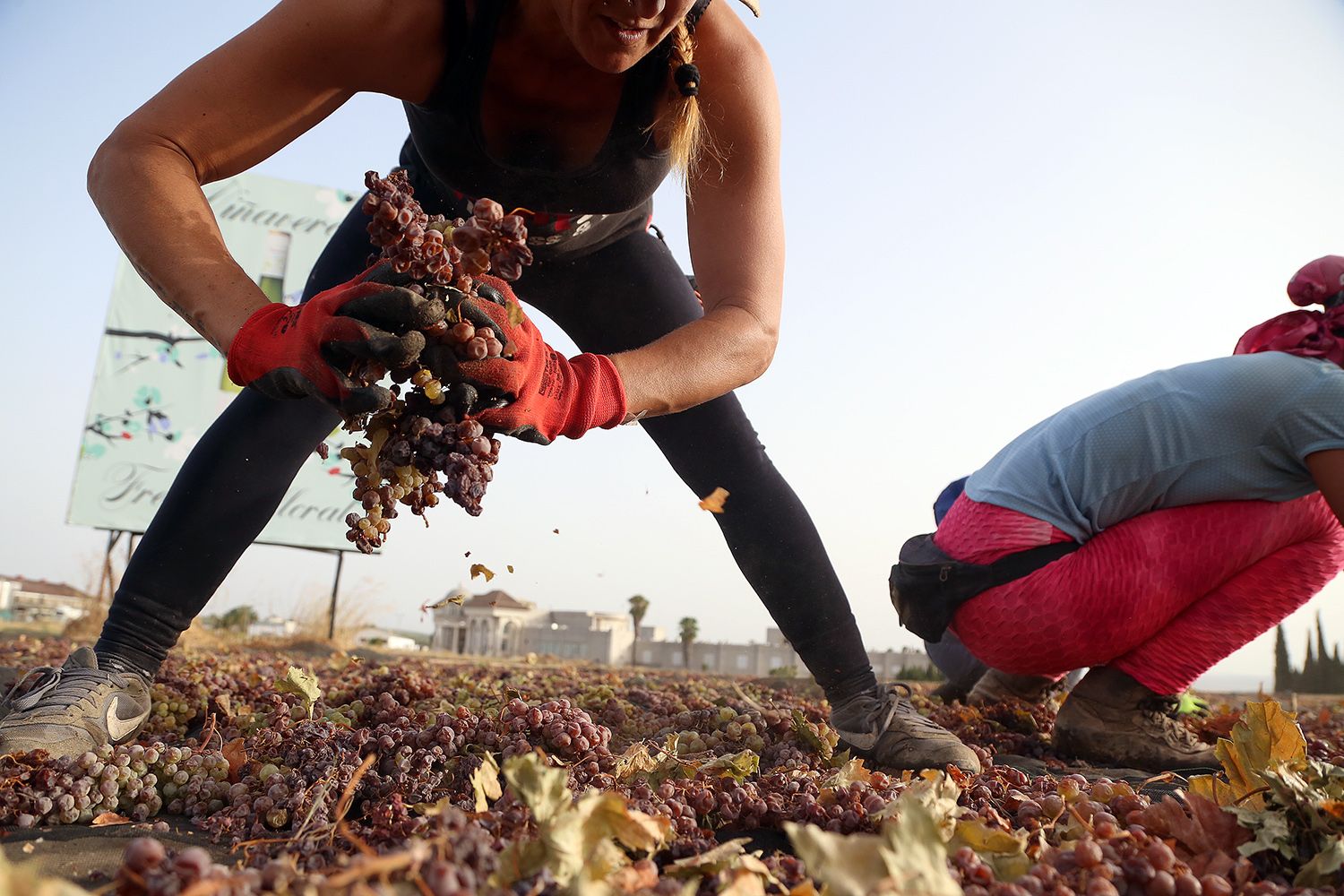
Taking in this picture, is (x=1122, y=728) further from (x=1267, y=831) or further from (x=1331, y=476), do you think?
(x=1267, y=831)

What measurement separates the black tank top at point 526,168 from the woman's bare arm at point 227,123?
0.25 feet

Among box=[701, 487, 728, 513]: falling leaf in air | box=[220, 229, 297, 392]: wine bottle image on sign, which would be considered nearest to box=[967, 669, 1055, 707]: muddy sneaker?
box=[701, 487, 728, 513]: falling leaf in air

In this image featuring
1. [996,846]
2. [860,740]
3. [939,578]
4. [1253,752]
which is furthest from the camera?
[939,578]

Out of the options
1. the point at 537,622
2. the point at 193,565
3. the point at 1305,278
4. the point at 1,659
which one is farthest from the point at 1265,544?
the point at 537,622

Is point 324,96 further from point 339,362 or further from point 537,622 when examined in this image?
point 537,622

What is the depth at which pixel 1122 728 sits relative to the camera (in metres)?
2.78

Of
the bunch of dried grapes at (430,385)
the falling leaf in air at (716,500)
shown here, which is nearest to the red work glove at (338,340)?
the bunch of dried grapes at (430,385)

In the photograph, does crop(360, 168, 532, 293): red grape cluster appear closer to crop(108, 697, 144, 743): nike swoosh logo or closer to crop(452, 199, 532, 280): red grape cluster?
crop(452, 199, 532, 280): red grape cluster

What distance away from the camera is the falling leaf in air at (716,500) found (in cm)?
263

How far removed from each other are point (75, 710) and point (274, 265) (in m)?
13.4

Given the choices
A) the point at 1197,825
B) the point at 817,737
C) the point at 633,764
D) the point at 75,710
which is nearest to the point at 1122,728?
the point at 817,737

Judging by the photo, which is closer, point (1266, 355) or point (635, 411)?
point (635, 411)

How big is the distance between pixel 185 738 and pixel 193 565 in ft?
1.44

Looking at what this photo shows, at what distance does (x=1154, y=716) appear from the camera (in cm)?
280
